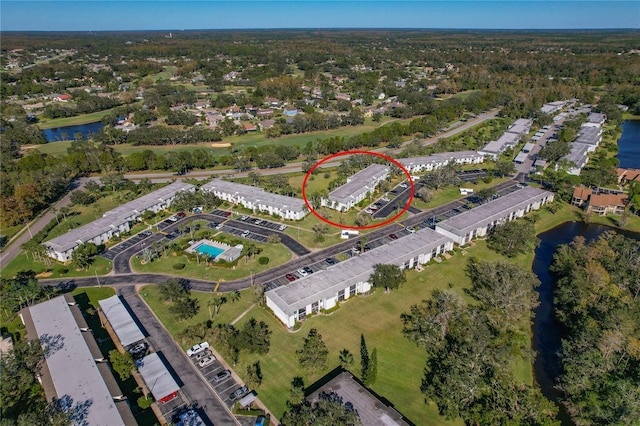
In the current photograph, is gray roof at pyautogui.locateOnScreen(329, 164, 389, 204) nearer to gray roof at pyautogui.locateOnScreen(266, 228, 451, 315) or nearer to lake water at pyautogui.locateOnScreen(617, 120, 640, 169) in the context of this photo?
gray roof at pyautogui.locateOnScreen(266, 228, 451, 315)

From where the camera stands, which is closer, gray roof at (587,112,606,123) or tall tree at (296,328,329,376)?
tall tree at (296,328,329,376)

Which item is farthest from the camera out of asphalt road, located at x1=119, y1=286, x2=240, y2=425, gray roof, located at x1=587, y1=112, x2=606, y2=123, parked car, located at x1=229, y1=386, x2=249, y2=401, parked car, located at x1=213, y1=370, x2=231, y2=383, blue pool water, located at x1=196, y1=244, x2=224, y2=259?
gray roof, located at x1=587, y1=112, x2=606, y2=123

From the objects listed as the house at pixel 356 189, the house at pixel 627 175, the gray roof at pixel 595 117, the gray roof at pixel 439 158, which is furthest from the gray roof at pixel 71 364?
the gray roof at pixel 595 117

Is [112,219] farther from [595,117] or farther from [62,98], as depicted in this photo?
[595,117]

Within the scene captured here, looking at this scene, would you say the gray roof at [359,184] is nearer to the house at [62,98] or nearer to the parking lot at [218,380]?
the parking lot at [218,380]

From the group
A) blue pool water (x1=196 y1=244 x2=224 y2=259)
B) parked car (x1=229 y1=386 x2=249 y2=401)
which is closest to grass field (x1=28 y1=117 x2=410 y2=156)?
blue pool water (x1=196 y1=244 x2=224 y2=259)

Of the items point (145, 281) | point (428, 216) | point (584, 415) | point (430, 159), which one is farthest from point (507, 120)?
point (145, 281)
